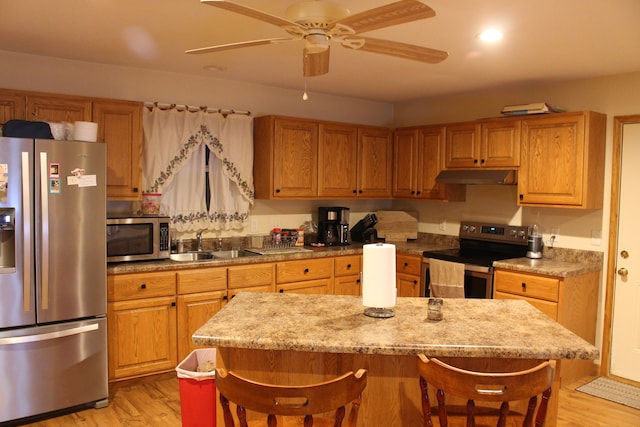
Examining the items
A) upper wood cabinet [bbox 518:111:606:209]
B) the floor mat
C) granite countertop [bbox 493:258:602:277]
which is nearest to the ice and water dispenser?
granite countertop [bbox 493:258:602:277]

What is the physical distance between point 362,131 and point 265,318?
3303 mm

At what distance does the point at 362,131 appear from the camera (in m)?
5.21

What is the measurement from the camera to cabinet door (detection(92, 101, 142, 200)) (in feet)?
12.3

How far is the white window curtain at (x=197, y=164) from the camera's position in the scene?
4.25 meters

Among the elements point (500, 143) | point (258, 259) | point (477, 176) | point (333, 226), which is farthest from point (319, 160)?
point (500, 143)

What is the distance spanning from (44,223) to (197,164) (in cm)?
157

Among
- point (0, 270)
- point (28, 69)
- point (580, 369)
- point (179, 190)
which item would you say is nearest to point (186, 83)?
point (179, 190)

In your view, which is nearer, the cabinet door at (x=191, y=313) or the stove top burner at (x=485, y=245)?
the cabinet door at (x=191, y=313)

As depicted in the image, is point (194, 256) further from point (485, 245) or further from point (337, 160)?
point (485, 245)

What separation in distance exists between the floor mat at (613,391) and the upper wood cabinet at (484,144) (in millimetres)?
1810

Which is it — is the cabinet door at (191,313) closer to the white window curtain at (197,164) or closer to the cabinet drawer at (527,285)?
the white window curtain at (197,164)

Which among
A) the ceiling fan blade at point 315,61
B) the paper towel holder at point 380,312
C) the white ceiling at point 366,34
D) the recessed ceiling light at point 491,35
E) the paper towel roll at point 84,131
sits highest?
the white ceiling at point 366,34

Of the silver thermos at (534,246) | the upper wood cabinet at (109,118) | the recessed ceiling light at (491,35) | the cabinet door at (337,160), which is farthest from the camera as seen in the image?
the cabinet door at (337,160)

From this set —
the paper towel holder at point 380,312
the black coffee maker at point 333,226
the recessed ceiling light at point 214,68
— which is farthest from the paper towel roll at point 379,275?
the black coffee maker at point 333,226
